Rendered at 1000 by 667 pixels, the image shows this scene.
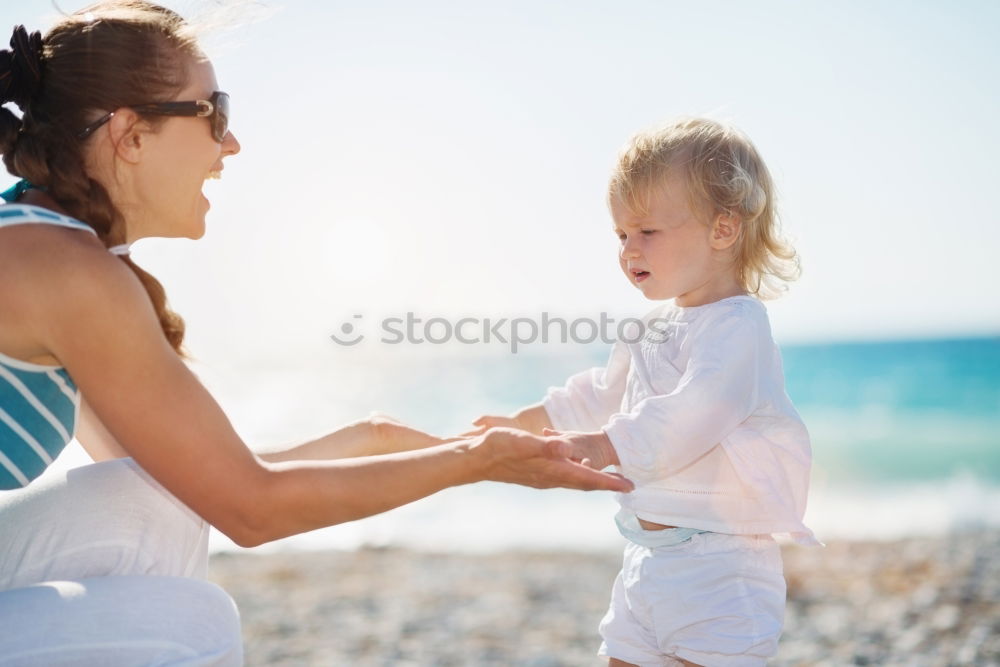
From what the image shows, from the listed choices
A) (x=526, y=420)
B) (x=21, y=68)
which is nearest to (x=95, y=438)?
(x=21, y=68)

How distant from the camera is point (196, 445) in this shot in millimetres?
2168

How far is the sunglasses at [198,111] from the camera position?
7.89 feet

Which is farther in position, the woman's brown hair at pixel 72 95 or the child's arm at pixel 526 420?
the child's arm at pixel 526 420

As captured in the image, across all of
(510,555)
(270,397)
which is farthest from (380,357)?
(510,555)

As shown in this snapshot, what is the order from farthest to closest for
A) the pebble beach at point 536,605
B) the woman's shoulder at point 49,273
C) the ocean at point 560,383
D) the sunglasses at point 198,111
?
the ocean at point 560,383, the pebble beach at point 536,605, the sunglasses at point 198,111, the woman's shoulder at point 49,273

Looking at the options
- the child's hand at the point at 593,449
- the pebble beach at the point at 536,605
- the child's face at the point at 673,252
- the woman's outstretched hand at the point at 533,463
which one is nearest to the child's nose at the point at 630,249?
the child's face at the point at 673,252

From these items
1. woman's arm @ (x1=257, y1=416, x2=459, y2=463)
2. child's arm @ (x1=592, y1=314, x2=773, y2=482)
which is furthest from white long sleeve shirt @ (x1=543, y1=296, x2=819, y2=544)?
woman's arm @ (x1=257, y1=416, x2=459, y2=463)

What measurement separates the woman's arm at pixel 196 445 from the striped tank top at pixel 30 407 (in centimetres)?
13

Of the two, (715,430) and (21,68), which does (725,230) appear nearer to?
(715,430)

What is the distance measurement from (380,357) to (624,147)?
37990mm

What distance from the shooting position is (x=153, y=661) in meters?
2.16

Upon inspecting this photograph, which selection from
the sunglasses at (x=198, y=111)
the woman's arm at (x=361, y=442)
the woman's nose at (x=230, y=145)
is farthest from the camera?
the woman's arm at (x=361, y=442)

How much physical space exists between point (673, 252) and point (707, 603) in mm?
1030

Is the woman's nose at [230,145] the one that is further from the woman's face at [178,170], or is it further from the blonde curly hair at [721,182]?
the blonde curly hair at [721,182]
